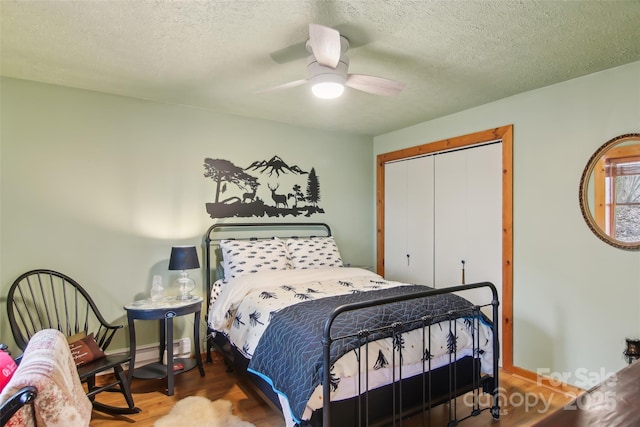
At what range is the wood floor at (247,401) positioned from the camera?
91.5 inches

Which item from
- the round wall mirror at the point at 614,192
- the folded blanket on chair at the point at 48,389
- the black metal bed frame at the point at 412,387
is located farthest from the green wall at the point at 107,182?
the round wall mirror at the point at 614,192

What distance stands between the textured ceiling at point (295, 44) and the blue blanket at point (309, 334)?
1645mm

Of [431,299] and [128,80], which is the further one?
[128,80]

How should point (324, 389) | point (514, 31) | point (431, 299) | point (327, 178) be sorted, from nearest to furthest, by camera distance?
point (324, 389), point (514, 31), point (431, 299), point (327, 178)

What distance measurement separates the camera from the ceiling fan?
5.67 ft

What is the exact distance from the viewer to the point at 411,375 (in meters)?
2.10

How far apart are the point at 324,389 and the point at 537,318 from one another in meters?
2.19

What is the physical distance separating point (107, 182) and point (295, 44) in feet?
6.75

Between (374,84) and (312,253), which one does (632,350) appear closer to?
(374,84)

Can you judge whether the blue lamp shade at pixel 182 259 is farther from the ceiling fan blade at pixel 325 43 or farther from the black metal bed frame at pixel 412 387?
the ceiling fan blade at pixel 325 43

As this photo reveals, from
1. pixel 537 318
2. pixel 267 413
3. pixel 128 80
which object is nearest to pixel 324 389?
pixel 267 413

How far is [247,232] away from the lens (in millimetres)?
3760

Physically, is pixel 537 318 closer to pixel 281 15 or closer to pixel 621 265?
pixel 621 265

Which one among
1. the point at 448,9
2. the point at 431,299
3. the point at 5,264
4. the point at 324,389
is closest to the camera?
the point at 324,389
